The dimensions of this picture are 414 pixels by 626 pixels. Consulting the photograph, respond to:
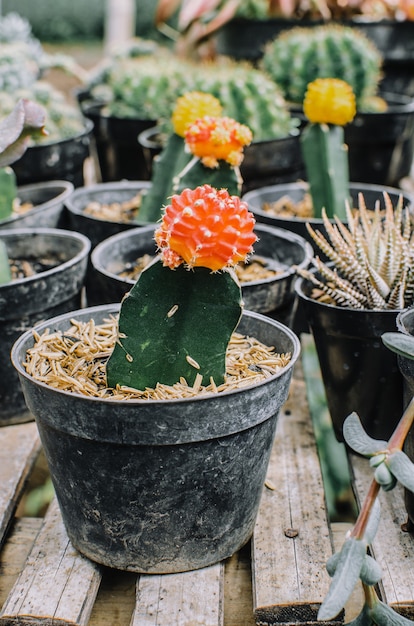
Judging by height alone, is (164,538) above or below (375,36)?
below

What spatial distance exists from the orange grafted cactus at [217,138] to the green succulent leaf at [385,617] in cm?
104

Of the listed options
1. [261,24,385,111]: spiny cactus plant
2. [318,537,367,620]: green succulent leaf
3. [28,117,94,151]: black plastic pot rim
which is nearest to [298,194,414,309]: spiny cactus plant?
[318,537,367,620]: green succulent leaf

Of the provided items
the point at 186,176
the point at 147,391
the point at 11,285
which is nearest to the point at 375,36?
the point at 186,176

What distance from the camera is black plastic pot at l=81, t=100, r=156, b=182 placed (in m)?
3.21

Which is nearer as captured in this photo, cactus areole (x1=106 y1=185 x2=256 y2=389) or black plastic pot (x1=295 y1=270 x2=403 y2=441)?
cactus areole (x1=106 y1=185 x2=256 y2=389)

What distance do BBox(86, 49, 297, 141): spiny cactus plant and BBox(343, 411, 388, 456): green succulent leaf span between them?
185 centimetres

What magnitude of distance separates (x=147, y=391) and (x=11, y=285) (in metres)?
0.55

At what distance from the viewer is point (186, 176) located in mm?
1781

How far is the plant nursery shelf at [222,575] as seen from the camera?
1186 millimetres

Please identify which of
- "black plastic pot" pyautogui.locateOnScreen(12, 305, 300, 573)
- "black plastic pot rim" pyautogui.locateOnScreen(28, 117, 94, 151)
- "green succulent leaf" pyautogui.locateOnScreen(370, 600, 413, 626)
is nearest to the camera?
"green succulent leaf" pyautogui.locateOnScreen(370, 600, 413, 626)

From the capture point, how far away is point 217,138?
164 centimetres

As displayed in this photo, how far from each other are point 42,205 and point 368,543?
1.65m

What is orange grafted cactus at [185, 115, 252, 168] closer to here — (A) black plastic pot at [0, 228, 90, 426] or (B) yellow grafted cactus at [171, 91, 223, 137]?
(B) yellow grafted cactus at [171, 91, 223, 137]

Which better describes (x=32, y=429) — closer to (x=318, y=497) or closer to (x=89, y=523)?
(x=89, y=523)
